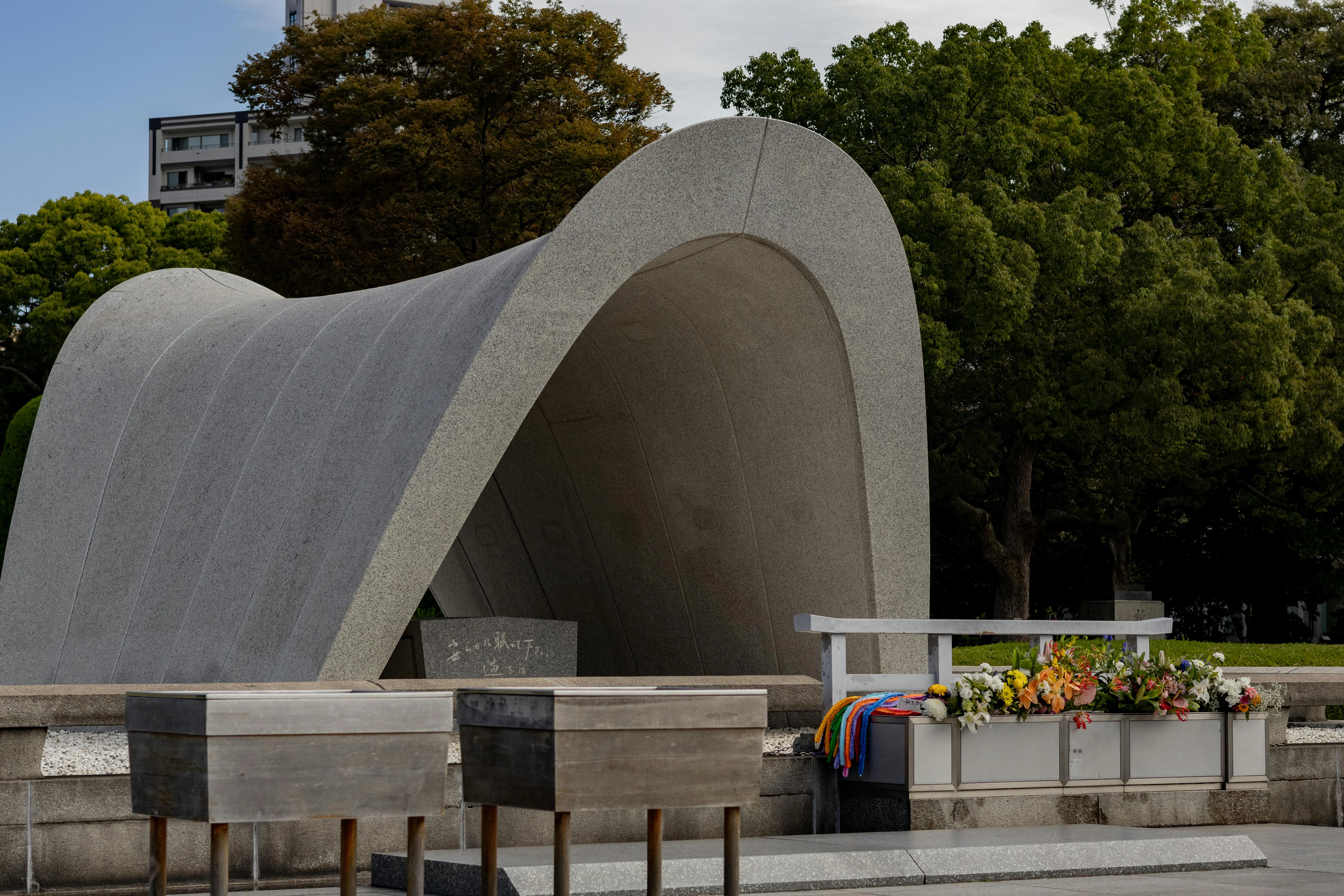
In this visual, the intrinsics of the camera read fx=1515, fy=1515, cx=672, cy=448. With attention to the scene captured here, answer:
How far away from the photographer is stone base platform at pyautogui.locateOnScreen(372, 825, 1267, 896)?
23.3 feet

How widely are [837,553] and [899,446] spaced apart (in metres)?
1.15

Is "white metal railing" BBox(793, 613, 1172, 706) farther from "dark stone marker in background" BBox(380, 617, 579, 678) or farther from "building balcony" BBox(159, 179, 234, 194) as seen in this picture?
"building balcony" BBox(159, 179, 234, 194)

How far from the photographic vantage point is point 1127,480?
1049 inches

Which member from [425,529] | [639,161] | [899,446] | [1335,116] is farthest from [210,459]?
[1335,116]

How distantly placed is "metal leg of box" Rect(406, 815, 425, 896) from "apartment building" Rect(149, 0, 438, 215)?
70.3m

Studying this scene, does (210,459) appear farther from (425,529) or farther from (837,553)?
(837,553)

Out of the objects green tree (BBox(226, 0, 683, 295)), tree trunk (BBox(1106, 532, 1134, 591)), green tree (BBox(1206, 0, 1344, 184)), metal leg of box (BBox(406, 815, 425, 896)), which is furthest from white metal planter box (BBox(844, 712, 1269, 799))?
green tree (BBox(1206, 0, 1344, 184))

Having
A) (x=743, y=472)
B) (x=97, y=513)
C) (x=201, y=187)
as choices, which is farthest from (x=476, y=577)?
(x=201, y=187)

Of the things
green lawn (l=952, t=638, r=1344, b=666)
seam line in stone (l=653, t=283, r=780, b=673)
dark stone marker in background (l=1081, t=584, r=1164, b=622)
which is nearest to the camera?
seam line in stone (l=653, t=283, r=780, b=673)

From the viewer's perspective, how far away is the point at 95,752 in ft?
26.5

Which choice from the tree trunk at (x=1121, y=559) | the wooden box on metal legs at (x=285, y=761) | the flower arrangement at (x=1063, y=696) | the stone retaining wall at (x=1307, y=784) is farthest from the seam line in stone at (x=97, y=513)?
the tree trunk at (x=1121, y=559)

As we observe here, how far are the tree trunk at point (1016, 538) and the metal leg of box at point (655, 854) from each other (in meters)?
23.2

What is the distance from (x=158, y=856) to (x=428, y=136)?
23689mm

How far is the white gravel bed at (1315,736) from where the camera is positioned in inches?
466
